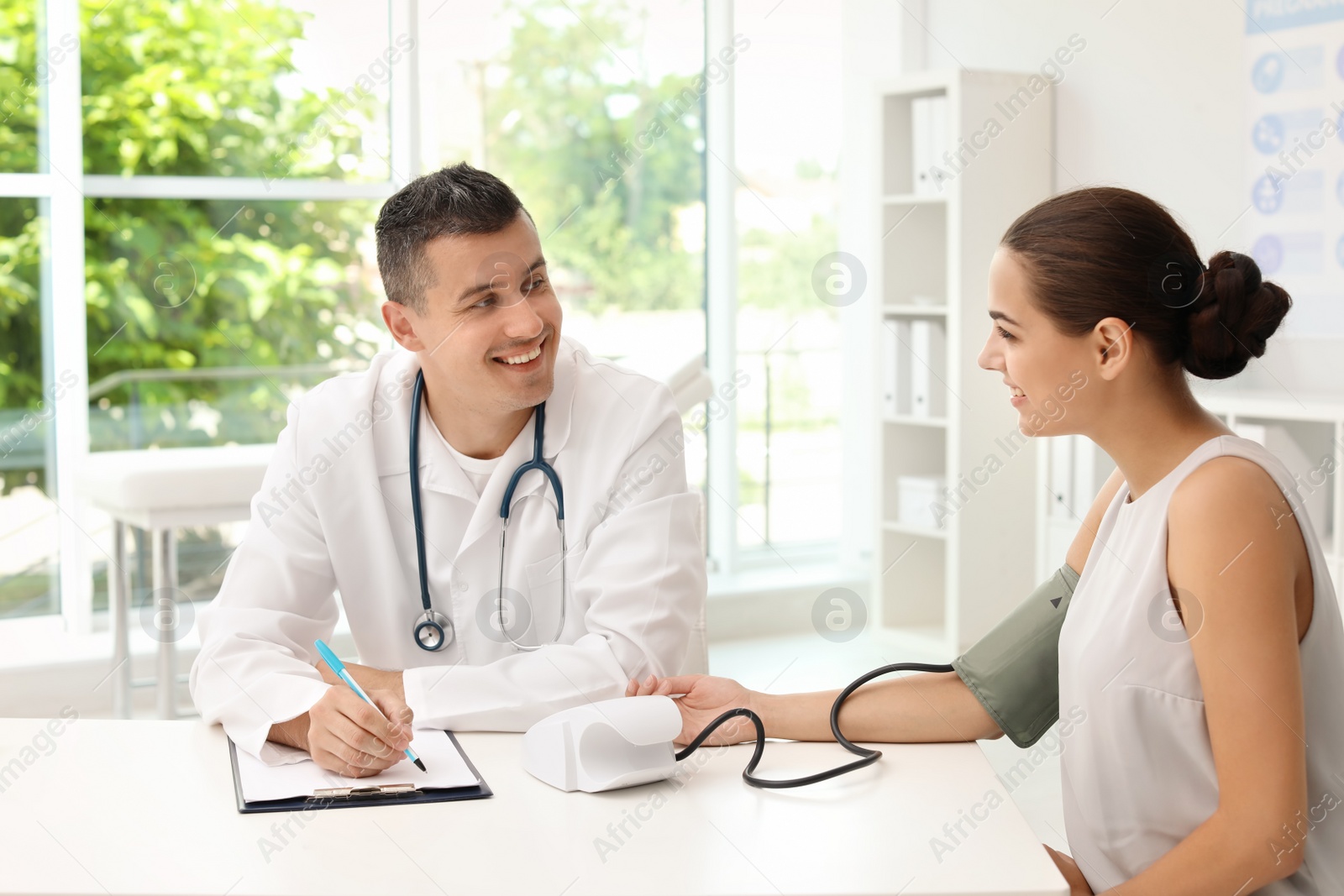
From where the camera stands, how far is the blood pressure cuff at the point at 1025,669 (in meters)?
1.34

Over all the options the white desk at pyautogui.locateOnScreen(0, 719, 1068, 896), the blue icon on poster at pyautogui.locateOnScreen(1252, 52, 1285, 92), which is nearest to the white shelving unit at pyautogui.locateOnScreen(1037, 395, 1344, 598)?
the blue icon on poster at pyautogui.locateOnScreen(1252, 52, 1285, 92)

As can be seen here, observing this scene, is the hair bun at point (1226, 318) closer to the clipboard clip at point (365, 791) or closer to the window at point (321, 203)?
the clipboard clip at point (365, 791)

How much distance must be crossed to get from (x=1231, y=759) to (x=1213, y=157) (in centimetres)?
290

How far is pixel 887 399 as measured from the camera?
418 cm

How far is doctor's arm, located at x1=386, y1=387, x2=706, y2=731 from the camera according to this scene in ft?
4.55

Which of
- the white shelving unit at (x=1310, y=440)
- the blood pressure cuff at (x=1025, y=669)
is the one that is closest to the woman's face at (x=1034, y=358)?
the blood pressure cuff at (x=1025, y=669)

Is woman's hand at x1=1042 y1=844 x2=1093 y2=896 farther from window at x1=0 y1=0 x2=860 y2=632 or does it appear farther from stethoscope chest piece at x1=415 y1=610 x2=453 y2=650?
window at x1=0 y1=0 x2=860 y2=632

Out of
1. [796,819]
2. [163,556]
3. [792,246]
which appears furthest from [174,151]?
[796,819]

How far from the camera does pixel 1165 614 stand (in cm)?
116

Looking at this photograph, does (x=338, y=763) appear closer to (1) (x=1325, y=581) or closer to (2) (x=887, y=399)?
(1) (x=1325, y=581)

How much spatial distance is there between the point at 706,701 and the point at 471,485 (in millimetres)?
570

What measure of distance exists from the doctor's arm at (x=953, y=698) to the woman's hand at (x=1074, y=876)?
0.13 meters

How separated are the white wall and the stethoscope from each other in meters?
2.34

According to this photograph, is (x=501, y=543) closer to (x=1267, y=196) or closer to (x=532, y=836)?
(x=532, y=836)
